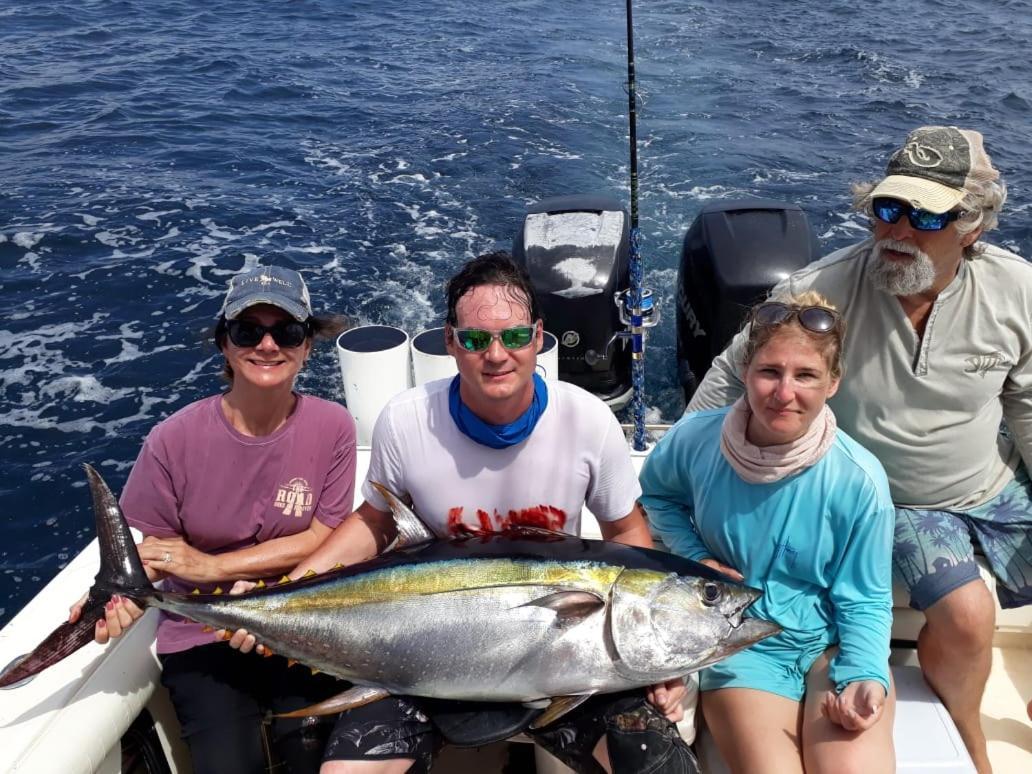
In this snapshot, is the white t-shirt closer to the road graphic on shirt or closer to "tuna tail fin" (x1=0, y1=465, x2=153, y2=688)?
the road graphic on shirt

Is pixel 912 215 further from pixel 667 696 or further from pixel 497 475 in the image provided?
pixel 667 696

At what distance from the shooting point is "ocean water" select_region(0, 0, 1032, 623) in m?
6.79

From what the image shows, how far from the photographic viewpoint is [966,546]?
8.25ft

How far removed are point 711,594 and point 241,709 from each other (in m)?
1.35

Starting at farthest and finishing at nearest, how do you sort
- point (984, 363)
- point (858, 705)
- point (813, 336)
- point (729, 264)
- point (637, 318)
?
point (729, 264), point (637, 318), point (984, 363), point (813, 336), point (858, 705)

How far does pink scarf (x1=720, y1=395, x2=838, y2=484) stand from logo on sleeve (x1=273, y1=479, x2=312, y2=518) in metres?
1.22

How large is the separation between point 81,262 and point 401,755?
26.1ft

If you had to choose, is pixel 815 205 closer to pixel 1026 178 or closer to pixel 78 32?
pixel 1026 178

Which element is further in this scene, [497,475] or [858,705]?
[497,475]

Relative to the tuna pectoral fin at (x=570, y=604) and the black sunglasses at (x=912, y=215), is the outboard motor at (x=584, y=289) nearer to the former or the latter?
the black sunglasses at (x=912, y=215)

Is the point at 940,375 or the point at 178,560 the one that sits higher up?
the point at 940,375

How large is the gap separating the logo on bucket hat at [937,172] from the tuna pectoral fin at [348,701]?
6.42ft

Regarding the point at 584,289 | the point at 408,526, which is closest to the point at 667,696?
the point at 408,526

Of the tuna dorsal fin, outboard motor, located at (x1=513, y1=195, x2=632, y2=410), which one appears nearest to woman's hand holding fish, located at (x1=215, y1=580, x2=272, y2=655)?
the tuna dorsal fin
